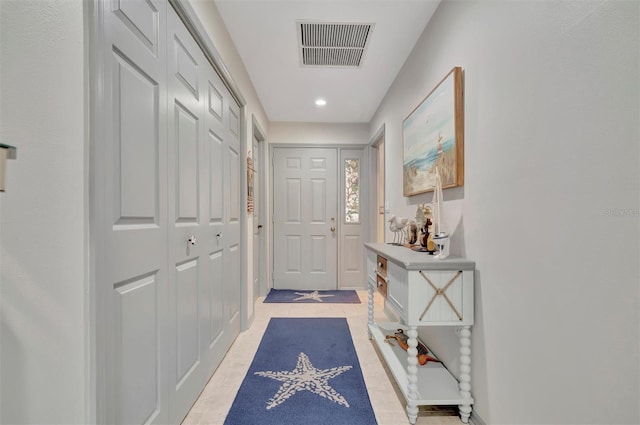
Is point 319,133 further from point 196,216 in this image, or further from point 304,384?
point 304,384

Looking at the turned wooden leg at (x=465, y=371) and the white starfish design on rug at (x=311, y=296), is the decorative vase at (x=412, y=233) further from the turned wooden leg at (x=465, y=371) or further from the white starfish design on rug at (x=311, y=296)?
the white starfish design on rug at (x=311, y=296)

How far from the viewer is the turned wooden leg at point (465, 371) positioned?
1453mm

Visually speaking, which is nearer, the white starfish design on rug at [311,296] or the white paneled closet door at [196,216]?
the white paneled closet door at [196,216]

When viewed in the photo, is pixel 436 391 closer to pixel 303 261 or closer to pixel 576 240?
pixel 576 240

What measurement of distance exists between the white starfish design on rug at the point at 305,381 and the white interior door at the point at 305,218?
6.94 ft

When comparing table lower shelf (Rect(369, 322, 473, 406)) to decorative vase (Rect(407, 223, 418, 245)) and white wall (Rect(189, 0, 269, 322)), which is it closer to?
decorative vase (Rect(407, 223, 418, 245))

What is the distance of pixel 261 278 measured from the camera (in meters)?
3.94

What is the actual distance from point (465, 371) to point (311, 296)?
2626 mm

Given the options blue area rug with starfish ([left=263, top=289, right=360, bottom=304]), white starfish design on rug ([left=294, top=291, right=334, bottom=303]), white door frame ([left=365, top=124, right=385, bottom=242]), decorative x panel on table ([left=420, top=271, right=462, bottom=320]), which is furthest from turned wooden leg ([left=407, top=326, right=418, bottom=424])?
white door frame ([left=365, top=124, right=385, bottom=242])

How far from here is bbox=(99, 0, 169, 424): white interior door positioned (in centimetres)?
93

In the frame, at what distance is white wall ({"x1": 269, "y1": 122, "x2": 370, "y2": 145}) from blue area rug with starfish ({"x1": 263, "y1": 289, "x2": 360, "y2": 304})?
2182 mm

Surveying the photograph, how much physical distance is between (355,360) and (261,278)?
2106 mm

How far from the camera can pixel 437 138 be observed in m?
1.81

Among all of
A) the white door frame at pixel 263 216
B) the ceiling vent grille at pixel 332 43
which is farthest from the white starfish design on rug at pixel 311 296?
the ceiling vent grille at pixel 332 43
